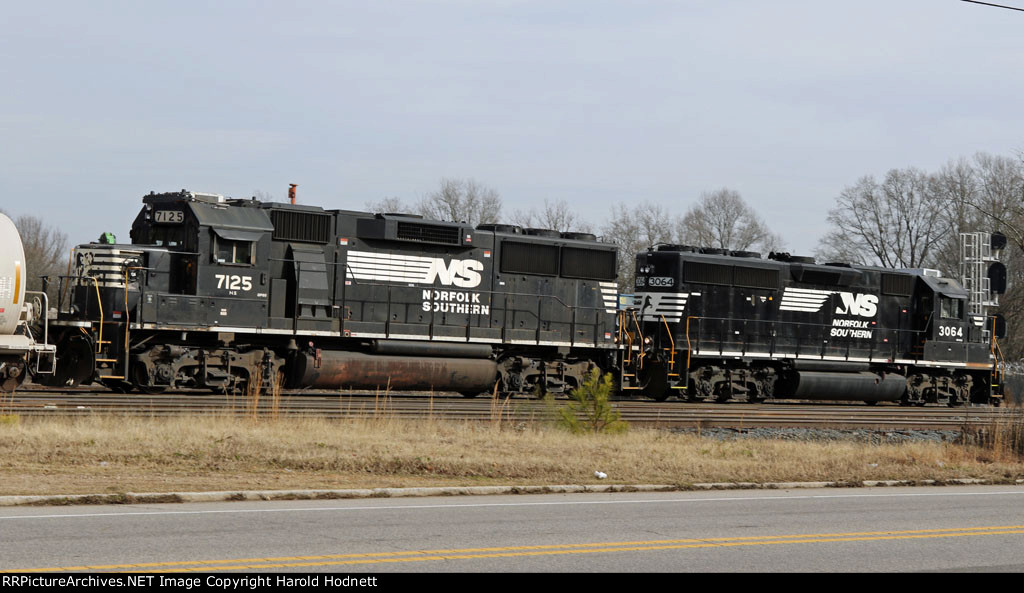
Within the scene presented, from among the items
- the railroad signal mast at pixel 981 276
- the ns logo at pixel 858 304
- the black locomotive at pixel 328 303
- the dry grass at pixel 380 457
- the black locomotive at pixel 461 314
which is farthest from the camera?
the railroad signal mast at pixel 981 276

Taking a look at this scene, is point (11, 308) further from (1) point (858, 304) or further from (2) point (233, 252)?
(1) point (858, 304)

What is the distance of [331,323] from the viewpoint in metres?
24.6

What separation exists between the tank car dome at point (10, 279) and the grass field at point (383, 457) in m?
3.63

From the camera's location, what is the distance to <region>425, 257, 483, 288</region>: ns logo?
2597cm

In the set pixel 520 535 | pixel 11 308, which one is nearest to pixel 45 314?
pixel 11 308

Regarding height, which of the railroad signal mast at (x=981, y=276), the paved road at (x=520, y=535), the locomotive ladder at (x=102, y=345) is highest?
the railroad signal mast at (x=981, y=276)

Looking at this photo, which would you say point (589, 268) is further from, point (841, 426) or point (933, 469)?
point (933, 469)

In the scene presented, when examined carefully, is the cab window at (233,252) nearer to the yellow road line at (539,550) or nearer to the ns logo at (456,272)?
the ns logo at (456,272)

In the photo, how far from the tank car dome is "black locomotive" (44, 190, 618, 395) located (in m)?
1.84

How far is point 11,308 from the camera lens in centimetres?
1956

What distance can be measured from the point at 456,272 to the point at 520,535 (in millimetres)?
17005

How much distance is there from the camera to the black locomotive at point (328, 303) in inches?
883

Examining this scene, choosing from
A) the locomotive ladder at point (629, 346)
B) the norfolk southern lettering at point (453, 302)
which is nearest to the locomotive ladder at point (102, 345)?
the norfolk southern lettering at point (453, 302)

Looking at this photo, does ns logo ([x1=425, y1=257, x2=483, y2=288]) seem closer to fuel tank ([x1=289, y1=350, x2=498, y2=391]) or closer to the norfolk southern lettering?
the norfolk southern lettering
